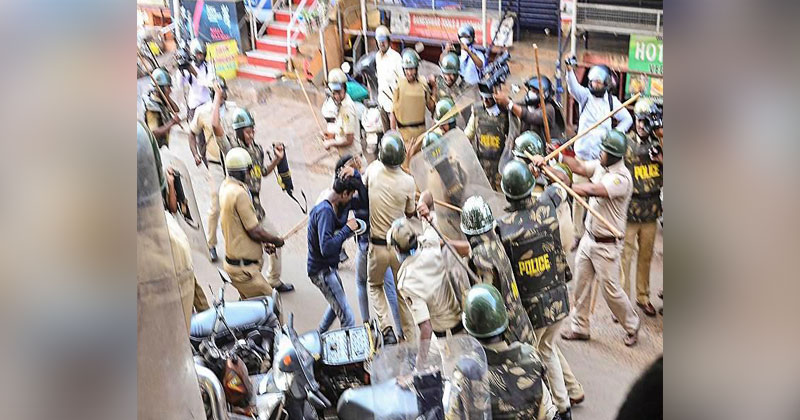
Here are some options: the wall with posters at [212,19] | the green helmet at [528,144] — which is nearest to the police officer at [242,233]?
the wall with posters at [212,19]

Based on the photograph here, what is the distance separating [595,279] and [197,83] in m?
1.96

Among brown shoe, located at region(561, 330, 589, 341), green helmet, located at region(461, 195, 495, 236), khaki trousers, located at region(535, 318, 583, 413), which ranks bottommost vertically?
khaki trousers, located at region(535, 318, 583, 413)

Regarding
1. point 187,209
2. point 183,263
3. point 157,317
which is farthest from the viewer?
point 187,209

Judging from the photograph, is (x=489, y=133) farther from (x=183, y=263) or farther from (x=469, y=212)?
(x=183, y=263)

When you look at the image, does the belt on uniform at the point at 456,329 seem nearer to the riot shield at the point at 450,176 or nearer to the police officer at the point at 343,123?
the riot shield at the point at 450,176

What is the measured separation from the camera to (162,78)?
126 inches

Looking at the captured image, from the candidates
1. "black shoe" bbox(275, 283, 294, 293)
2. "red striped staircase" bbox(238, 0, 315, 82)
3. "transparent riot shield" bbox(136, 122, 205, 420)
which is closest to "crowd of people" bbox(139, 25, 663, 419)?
"black shoe" bbox(275, 283, 294, 293)

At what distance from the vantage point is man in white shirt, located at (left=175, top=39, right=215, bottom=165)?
3.30 metres

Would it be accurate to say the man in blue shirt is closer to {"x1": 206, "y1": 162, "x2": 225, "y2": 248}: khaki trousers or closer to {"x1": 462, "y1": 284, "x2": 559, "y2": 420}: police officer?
{"x1": 206, "y1": 162, "x2": 225, "y2": 248}: khaki trousers

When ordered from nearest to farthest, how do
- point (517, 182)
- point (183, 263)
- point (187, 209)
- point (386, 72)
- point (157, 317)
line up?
point (157, 317)
point (183, 263)
point (187, 209)
point (517, 182)
point (386, 72)

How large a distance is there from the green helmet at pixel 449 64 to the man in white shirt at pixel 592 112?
0.49 m

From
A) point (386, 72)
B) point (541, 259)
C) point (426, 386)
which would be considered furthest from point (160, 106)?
point (541, 259)

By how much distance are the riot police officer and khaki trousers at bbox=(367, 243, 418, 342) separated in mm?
331
